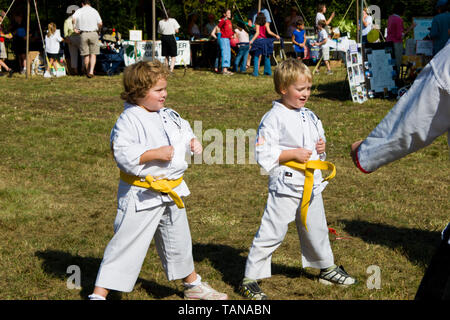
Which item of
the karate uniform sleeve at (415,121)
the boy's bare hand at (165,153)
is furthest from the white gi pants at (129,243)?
the karate uniform sleeve at (415,121)

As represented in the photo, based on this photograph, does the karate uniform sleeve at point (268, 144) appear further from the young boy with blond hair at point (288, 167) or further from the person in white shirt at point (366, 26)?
the person in white shirt at point (366, 26)

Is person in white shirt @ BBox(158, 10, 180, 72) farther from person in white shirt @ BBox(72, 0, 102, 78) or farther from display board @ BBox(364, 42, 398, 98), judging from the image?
display board @ BBox(364, 42, 398, 98)

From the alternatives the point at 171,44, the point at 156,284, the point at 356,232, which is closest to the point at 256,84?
the point at 171,44

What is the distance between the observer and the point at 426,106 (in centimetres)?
226

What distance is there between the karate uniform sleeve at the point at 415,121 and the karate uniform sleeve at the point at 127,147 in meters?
1.56

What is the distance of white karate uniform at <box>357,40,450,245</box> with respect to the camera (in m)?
2.23

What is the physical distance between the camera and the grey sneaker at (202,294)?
4020mm

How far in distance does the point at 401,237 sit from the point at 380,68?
8291 mm

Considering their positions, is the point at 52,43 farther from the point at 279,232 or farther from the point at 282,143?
the point at 279,232

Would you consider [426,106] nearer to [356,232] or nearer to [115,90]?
[356,232]

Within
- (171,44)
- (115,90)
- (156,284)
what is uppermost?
(171,44)

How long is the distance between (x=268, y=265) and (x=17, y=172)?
4.63 meters

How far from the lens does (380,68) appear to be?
1312 centimetres

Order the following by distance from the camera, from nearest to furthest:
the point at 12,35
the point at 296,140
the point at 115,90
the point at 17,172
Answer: the point at 296,140 < the point at 17,172 < the point at 115,90 < the point at 12,35
